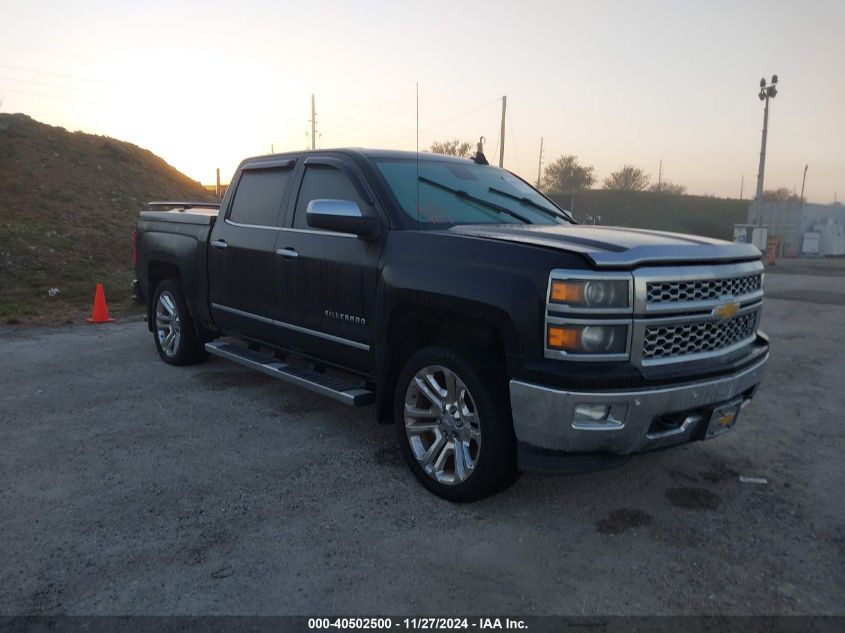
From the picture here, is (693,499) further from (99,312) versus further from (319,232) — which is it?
(99,312)

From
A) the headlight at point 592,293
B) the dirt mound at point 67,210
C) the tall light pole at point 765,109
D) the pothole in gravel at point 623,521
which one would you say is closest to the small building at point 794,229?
the tall light pole at point 765,109

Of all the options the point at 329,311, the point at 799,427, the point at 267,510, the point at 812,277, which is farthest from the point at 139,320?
the point at 812,277

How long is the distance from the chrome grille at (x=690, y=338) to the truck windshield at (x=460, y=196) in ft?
4.95

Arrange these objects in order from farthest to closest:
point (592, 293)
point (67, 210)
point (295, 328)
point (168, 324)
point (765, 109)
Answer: point (765, 109) → point (67, 210) → point (168, 324) → point (295, 328) → point (592, 293)

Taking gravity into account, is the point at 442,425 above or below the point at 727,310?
below

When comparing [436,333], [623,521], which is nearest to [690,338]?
[623,521]

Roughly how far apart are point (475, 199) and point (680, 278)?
1.75 meters

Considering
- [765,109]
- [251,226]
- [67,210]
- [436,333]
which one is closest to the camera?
[436,333]

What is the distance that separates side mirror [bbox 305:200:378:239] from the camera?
3.99m

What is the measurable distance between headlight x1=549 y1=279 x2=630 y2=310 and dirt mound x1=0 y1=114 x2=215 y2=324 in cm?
885

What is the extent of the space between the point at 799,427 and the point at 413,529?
3.39 m

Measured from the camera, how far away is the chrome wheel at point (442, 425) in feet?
11.7

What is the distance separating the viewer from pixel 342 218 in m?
3.99

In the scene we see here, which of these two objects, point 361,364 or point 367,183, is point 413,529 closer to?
point 361,364
